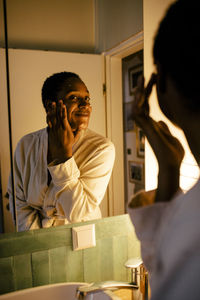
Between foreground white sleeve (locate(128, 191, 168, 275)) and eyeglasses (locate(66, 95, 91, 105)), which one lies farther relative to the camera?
eyeglasses (locate(66, 95, 91, 105))

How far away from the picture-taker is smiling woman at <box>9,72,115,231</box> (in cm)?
85

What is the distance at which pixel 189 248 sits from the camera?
1.21ft

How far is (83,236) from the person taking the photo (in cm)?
94

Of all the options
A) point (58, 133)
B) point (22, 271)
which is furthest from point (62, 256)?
point (58, 133)

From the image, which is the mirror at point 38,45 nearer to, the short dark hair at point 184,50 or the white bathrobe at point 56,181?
the white bathrobe at point 56,181

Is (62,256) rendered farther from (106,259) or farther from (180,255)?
(180,255)

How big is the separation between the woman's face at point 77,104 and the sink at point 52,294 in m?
0.51

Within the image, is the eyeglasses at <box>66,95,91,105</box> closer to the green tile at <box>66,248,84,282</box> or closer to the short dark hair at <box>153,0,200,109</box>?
the short dark hair at <box>153,0,200,109</box>

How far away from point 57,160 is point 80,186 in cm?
12

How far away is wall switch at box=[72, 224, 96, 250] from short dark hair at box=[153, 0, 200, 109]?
0.61 meters

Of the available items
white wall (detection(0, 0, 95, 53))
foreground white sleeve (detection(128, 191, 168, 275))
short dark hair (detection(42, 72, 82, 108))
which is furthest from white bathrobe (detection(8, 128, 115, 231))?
foreground white sleeve (detection(128, 191, 168, 275))

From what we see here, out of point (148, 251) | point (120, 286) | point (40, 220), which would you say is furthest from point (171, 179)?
point (40, 220)

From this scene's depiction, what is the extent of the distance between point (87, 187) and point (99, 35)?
19.9 inches

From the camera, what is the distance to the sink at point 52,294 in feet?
2.77
